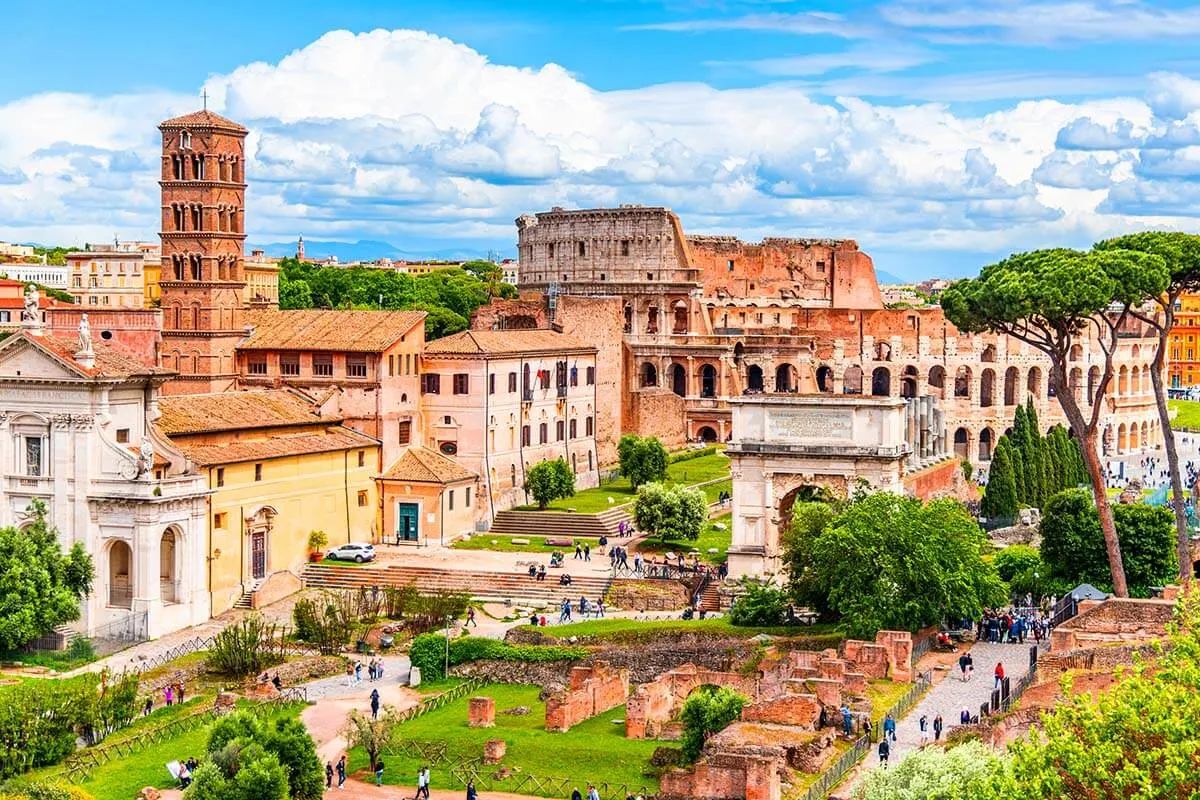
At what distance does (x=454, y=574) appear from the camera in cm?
6069

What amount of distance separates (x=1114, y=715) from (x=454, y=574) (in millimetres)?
37808

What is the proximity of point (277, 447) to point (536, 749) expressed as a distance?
24466mm

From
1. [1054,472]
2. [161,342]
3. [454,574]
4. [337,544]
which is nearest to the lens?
[454,574]

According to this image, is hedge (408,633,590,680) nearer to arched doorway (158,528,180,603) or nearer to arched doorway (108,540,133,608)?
arched doorway (158,528,180,603)

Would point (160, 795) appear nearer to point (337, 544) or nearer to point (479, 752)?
point (479, 752)

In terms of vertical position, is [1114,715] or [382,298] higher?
[382,298]

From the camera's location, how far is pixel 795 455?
60.1 m

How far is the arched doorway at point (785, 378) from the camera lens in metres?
113

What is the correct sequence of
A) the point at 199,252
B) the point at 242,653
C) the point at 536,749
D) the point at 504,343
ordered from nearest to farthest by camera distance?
the point at 536,749
the point at 242,653
the point at 199,252
the point at 504,343

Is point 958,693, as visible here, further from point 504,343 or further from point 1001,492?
point 504,343

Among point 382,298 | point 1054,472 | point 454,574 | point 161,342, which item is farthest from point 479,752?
point 382,298

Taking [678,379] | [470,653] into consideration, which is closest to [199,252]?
[470,653]

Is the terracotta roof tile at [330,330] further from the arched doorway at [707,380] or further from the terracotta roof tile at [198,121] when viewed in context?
the arched doorway at [707,380]

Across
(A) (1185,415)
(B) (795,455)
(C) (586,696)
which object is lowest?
(C) (586,696)
